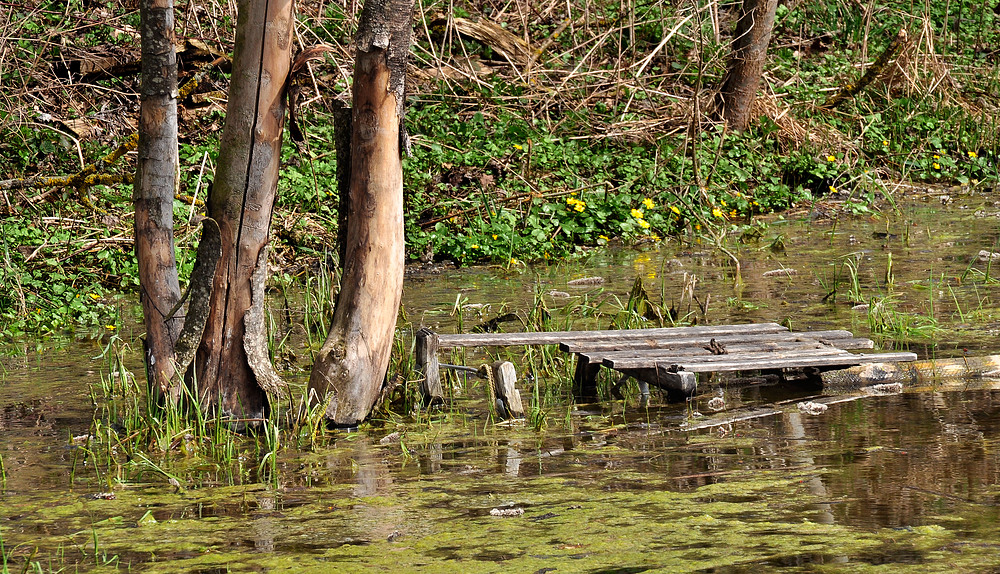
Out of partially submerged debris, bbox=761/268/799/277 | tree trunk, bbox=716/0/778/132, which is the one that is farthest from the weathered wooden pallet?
tree trunk, bbox=716/0/778/132

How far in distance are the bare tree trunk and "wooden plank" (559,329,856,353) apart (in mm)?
2037

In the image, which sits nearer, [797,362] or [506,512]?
[506,512]

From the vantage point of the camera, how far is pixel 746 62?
1256 centimetres

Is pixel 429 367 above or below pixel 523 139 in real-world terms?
below

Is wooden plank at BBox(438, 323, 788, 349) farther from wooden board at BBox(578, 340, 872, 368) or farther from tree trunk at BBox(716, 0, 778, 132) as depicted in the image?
tree trunk at BBox(716, 0, 778, 132)

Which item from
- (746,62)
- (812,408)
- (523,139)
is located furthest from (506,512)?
(746,62)

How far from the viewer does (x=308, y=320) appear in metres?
6.71

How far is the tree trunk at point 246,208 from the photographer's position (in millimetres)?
5047

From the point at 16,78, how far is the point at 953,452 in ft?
33.3

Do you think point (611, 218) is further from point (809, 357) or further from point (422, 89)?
point (809, 357)

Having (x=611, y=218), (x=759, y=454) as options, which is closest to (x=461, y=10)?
(x=611, y=218)

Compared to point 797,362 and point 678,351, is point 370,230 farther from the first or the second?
point 797,362

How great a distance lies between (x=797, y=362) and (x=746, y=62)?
750cm

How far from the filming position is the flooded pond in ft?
11.7
